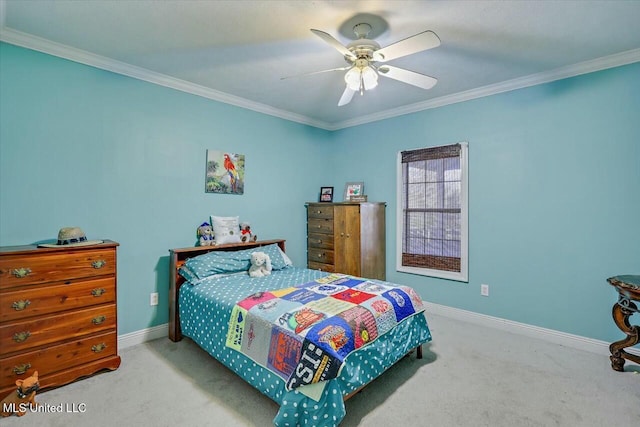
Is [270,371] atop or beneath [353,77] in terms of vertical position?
beneath

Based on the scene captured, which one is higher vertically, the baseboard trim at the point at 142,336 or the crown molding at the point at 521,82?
the crown molding at the point at 521,82

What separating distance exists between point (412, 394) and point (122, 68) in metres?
3.57

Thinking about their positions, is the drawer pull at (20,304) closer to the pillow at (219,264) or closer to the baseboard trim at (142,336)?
the baseboard trim at (142,336)

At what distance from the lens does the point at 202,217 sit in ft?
10.9

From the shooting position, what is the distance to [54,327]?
212cm

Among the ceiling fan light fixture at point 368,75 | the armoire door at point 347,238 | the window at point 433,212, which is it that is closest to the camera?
the ceiling fan light fixture at point 368,75

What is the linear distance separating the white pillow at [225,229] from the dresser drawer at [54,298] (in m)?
1.12

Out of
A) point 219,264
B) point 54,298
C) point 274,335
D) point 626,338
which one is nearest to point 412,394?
point 274,335

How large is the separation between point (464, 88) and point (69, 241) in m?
3.91

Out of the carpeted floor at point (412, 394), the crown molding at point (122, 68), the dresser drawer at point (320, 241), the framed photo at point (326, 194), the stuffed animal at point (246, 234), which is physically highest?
the crown molding at point (122, 68)

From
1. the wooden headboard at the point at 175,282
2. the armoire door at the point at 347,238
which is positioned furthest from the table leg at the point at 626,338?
the wooden headboard at the point at 175,282

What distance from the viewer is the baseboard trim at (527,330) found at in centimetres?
271

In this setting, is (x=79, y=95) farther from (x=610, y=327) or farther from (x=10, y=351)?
(x=610, y=327)

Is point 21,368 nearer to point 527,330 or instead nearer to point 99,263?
point 99,263
